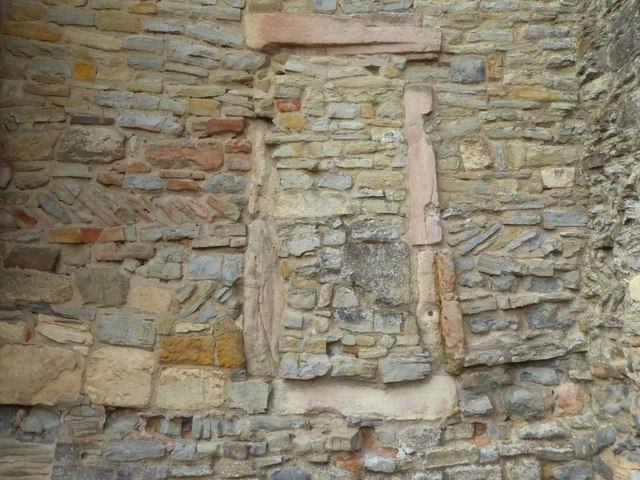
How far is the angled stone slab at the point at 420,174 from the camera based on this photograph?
2.94 meters

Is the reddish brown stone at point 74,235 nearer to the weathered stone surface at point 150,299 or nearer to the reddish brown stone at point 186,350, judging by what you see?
the weathered stone surface at point 150,299

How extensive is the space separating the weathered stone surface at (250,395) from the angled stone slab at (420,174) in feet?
3.41

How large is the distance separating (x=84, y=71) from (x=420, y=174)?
1.82m

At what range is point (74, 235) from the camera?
2859 mm

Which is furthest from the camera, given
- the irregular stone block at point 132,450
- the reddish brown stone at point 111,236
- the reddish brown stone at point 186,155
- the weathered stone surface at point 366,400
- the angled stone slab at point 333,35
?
the angled stone slab at point 333,35

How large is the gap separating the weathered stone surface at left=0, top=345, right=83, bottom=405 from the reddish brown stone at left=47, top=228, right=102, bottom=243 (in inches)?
20.6

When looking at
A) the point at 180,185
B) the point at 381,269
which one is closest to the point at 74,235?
the point at 180,185

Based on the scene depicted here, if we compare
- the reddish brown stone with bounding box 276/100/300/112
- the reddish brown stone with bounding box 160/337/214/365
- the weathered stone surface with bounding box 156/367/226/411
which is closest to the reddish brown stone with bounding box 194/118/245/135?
the reddish brown stone with bounding box 276/100/300/112

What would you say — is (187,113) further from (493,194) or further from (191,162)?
(493,194)

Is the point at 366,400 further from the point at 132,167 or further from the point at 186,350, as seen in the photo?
the point at 132,167

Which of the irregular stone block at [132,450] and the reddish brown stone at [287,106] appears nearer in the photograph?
the irregular stone block at [132,450]

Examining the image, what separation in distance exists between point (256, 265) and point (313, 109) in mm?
887

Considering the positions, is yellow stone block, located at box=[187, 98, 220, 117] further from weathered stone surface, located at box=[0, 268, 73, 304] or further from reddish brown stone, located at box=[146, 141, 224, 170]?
weathered stone surface, located at box=[0, 268, 73, 304]

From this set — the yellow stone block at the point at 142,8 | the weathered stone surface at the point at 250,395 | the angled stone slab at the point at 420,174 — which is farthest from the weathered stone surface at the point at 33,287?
the angled stone slab at the point at 420,174
